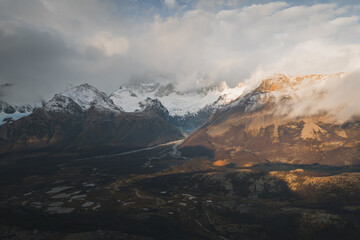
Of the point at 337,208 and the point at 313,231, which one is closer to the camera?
the point at 313,231

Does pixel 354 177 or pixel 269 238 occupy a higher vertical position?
pixel 354 177

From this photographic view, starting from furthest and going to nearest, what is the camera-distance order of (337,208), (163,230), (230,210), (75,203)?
(75,203) < (230,210) < (337,208) < (163,230)

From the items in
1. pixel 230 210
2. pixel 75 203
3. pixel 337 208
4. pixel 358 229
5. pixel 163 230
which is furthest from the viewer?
pixel 75 203

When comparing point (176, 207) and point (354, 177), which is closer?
point (176, 207)

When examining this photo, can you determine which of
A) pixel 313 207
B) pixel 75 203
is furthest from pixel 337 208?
pixel 75 203

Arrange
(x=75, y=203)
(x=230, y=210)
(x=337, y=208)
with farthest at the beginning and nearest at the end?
(x=75, y=203) → (x=230, y=210) → (x=337, y=208)

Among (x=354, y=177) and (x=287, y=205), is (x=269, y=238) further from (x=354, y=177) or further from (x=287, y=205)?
(x=354, y=177)

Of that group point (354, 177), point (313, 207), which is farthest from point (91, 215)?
point (354, 177)

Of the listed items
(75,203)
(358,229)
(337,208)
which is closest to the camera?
(358,229)

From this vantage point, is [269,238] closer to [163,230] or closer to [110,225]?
[163,230]
